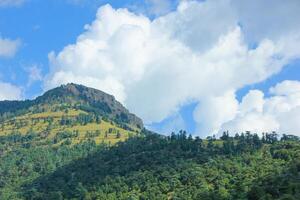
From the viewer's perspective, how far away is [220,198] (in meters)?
176

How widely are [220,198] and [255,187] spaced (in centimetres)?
2281

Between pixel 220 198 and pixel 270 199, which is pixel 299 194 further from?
pixel 220 198

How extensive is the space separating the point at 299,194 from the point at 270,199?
11.3 metres

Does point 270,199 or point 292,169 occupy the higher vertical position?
point 292,169

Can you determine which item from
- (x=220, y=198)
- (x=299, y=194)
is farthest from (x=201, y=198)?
(x=299, y=194)

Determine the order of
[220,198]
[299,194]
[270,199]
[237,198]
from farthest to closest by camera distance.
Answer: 1. [220,198]
2. [237,198]
3. [270,199]
4. [299,194]

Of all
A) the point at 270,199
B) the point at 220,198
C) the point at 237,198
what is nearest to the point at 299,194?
the point at 270,199

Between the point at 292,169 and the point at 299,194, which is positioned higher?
the point at 292,169

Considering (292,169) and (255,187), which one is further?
(292,169)

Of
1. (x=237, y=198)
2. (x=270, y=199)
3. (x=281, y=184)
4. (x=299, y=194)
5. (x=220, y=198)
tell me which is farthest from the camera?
(x=220, y=198)

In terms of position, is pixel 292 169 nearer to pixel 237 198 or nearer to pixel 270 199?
pixel 237 198

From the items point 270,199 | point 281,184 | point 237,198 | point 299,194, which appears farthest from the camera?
point 237,198

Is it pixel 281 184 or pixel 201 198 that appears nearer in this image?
pixel 281 184

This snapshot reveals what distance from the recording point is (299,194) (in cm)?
13075
